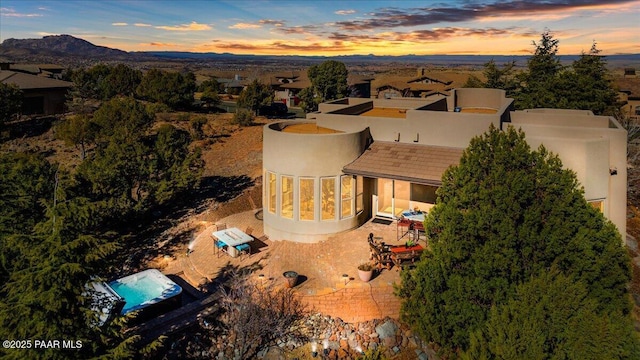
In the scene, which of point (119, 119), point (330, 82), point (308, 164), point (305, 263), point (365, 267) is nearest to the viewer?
point (365, 267)

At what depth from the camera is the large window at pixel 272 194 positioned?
68.1ft

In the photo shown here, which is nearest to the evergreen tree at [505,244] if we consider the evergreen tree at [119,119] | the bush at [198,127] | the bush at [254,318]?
the bush at [254,318]

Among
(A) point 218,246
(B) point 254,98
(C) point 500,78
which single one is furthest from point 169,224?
(C) point 500,78

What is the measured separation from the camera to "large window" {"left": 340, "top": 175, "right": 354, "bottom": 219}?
66.4ft

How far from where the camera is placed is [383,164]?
20.1 metres

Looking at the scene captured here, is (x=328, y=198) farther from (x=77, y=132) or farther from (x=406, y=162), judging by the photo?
(x=77, y=132)

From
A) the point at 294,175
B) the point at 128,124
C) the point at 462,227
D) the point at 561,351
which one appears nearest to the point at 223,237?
the point at 294,175

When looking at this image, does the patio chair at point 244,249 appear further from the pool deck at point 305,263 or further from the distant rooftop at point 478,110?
the distant rooftop at point 478,110

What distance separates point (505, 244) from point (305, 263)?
28.7ft

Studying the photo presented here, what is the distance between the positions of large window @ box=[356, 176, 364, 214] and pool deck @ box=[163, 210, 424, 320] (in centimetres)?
87

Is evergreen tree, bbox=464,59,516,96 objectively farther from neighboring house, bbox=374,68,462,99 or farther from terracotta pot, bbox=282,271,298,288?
terracotta pot, bbox=282,271,298,288

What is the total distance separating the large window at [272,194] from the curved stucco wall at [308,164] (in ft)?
0.62

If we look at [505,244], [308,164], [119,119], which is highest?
[119,119]

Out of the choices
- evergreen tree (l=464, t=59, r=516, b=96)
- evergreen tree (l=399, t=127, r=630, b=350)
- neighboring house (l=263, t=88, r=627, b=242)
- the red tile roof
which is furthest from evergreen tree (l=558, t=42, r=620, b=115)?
evergreen tree (l=399, t=127, r=630, b=350)
